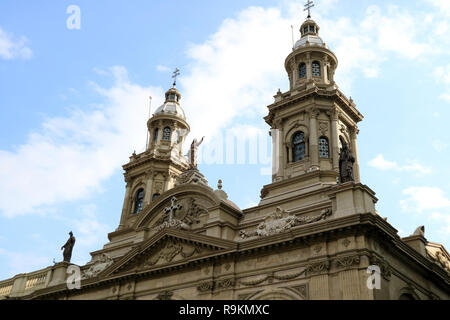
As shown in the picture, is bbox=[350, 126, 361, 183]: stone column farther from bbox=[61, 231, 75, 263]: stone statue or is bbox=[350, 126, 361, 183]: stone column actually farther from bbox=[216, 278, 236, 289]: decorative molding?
bbox=[61, 231, 75, 263]: stone statue

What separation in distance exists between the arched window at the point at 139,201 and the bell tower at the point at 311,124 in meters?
13.2

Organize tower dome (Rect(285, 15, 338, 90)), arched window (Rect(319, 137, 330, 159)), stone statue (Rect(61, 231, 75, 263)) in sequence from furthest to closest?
tower dome (Rect(285, 15, 338, 90)) < stone statue (Rect(61, 231, 75, 263)) < arched window (Rect(319, 137, 330, 159))

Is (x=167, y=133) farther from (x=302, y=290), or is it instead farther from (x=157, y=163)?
(x=302, y=290)

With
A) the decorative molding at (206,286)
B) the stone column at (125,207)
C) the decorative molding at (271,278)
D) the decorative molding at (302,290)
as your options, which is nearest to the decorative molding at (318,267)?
the decorative molding at (271,278)

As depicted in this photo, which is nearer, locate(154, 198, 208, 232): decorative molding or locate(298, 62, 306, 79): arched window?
locate(154, 198, 208, 232): decorative molding

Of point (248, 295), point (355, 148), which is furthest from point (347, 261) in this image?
point (355, 148)

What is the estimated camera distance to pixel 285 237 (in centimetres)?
2511

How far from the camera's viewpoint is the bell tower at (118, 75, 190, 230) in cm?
4291

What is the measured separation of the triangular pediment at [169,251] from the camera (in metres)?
27.8

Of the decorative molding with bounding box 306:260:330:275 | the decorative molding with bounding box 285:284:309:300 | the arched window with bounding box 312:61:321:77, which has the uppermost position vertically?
the arched window with bounding box 312:61:321:77

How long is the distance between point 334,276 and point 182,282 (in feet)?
31.2

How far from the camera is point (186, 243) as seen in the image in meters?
29.5

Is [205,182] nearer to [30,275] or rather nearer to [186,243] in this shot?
[186,243]

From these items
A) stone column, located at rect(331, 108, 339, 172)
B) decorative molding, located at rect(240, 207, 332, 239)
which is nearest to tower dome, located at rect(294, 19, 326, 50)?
stone column, located at rect(331, 108, 339, 172)
